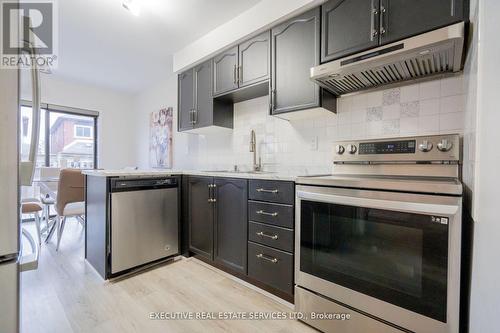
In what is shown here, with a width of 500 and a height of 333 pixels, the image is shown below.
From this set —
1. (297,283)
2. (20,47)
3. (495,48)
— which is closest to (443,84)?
(495,48)

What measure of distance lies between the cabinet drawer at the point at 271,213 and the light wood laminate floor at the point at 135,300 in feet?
1.96

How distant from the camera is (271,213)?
1.69 meters

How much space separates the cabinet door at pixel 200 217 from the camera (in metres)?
2.17

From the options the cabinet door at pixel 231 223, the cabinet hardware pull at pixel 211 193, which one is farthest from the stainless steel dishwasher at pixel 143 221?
the cabinet door at pixel 231 223

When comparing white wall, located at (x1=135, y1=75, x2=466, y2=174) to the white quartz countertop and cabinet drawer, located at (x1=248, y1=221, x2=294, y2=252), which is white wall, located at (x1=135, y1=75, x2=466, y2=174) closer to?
the white quartz countertop

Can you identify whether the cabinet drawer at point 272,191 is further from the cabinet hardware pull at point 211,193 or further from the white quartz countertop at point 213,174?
the cabinet hardware pull at point 211,193

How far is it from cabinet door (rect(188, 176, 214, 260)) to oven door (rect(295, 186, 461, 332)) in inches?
37.3

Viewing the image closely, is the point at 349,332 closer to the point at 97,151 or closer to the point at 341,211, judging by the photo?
the point at 341,211

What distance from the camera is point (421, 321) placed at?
1057 millimetres

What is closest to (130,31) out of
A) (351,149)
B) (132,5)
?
(132,5)

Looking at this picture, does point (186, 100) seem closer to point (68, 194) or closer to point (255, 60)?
point (255, 60)

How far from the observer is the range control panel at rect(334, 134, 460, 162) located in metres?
1.33

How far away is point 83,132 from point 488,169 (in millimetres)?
5430

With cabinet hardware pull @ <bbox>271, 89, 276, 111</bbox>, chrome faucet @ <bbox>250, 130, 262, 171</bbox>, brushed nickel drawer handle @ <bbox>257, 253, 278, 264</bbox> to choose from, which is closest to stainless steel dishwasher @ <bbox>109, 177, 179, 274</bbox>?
chrome faucet @ <bbox>250, 130, 262, 171</bbox>
